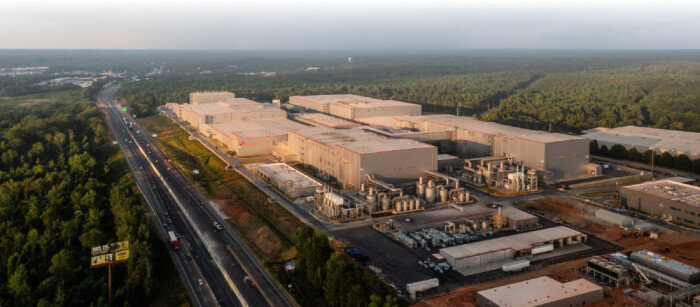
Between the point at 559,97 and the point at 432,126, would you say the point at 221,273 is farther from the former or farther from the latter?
the point at 559,97

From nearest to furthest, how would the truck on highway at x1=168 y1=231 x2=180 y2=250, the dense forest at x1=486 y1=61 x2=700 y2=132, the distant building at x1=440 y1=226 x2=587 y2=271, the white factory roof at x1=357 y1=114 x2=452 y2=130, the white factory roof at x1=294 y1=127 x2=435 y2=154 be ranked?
1. the distant building at x1=440 y1=226 x2=587 y2=271
2. the truck on highway at x1=168 y1=231 x2=180 y2=250
3. the white factory roof at x1=294 y1=127 x2=435 y2=154
4. the white factory roof at x1=357 y1=114 x2=452 y2=130
5. the dense forest at x1=486 y1=61 x2=700 y2=132

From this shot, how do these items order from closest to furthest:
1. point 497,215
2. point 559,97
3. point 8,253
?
point 8,253
point 497,215
point 559,97

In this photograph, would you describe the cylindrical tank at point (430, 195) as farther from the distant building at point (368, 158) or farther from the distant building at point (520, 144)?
the distant building at point (520, 144)

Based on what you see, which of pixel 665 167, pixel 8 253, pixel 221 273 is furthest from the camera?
pixel 665 167

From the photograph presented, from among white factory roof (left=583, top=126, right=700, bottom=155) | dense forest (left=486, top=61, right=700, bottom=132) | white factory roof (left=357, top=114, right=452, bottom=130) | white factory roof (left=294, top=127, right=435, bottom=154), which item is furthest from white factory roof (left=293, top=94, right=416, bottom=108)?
white factory roof (left=583, top=126, right=700, bottom=155)

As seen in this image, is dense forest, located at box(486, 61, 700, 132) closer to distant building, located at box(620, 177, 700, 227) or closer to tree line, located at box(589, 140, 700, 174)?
tree line, located at box(589, 140, 700, 174)

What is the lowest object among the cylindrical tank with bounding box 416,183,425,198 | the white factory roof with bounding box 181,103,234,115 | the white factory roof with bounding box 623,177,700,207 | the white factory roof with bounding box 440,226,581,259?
the white factory roof with bounding box 440,226,581,259

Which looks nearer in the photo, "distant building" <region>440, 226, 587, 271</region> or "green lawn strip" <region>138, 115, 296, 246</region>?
"distant building" <region>440, 226, 587, 271</region>

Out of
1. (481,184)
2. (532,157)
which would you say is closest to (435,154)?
(481,184)
